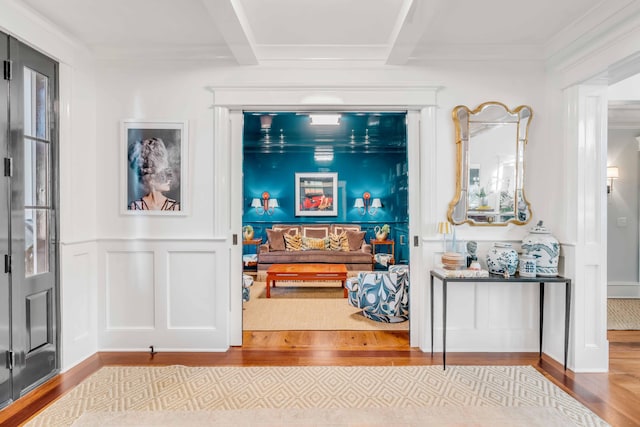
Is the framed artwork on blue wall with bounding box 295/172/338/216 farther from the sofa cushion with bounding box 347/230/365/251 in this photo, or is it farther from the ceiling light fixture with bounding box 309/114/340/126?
the ceiling light fixture with bounding box 309/114/340/126

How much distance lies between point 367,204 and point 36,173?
241 inches

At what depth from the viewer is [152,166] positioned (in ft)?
10.3

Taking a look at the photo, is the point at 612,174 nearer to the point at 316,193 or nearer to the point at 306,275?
the point at 306,275

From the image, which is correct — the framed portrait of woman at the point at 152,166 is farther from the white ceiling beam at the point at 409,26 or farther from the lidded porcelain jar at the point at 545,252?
the lidded porcelain jar at the point at 545,252

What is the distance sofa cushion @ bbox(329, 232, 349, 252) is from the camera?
7.27m

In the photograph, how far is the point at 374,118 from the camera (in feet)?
18.3

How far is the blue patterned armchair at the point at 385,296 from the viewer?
3.98 metres

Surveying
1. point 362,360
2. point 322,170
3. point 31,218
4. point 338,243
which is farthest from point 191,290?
point 322,170

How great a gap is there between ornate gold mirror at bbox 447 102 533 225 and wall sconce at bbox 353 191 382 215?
472 cm

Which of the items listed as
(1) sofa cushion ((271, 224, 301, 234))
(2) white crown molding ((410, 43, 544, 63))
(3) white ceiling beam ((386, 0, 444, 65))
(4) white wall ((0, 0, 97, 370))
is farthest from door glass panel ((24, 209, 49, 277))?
(1) sofa cushion ((271, 224, 301, 234))

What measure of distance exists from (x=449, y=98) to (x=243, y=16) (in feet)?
5.95

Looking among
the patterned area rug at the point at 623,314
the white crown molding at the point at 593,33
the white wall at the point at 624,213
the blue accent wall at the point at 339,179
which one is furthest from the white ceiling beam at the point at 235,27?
the white wall at the point at 624,213

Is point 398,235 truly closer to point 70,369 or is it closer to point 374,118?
point 374,118

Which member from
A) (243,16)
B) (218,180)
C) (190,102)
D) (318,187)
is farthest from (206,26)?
(318,187)
